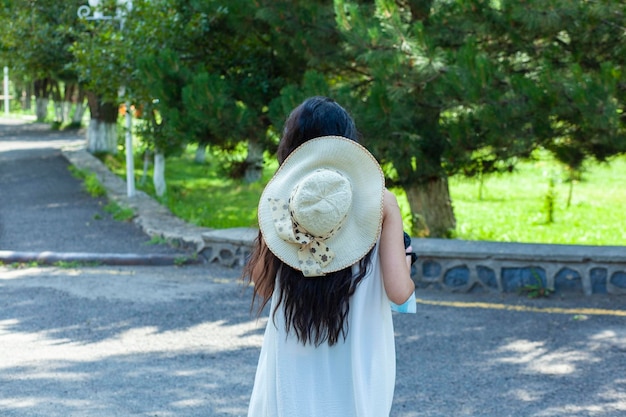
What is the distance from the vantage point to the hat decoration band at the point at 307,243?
8.99 feet

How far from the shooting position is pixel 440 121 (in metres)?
9.18

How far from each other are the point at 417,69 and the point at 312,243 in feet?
17.8

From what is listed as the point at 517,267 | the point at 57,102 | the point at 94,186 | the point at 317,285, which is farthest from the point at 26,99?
the point at 317,285

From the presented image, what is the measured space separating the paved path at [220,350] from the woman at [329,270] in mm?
2052

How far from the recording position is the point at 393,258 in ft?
9.15

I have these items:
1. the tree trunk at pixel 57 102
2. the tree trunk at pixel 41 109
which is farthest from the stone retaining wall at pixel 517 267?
the tree trunk at pixel 41 109

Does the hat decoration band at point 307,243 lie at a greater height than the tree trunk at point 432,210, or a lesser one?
greater

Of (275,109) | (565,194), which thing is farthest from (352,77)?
(565,194)

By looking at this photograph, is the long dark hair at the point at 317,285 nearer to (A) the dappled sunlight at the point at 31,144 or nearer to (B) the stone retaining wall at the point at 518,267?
(B) the stone retaining wall at the point at 518,267

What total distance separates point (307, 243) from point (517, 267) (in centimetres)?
502

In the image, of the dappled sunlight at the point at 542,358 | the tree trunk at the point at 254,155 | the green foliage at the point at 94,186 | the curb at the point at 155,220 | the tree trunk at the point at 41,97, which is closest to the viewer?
the dappled sunlight at the point at 542,358

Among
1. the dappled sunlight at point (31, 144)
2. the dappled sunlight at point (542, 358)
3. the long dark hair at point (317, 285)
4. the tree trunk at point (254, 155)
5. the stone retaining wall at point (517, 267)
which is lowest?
the dappled sunlight at point (31, 144)

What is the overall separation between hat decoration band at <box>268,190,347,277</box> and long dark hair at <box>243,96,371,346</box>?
0.23ft

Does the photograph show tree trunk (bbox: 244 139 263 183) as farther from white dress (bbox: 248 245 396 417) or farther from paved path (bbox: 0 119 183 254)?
white dress (bbox: 248 245 396 417)
